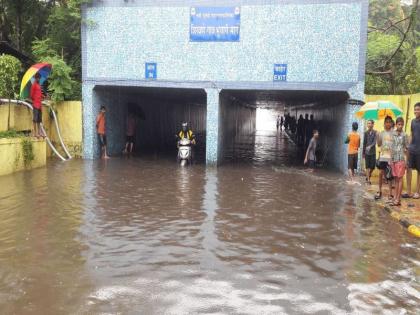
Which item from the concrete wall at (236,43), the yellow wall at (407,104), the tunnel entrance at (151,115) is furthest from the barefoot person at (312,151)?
the tunnel entrance at (151,115)

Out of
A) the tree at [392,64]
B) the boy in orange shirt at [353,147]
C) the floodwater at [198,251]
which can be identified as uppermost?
the tree at [392,64]

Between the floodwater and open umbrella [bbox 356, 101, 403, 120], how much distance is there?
1.96 m

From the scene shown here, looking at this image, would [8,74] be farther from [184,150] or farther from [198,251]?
[198,251]

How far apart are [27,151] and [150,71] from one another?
4.60 meters

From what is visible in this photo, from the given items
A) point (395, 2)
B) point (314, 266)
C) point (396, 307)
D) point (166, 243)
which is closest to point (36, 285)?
point (166, 243)

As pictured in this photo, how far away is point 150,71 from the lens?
1427 cm

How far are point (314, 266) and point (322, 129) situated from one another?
15.4 metres

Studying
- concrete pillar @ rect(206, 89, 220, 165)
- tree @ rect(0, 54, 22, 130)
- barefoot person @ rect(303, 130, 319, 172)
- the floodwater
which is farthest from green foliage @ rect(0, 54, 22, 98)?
barefoot person @ rect(303, 130, 319, 172)

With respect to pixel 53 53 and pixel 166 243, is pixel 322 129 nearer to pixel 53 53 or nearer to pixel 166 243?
pixel 53 53

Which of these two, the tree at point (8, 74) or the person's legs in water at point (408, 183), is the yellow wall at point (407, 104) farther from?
the tree at point (8, 74)

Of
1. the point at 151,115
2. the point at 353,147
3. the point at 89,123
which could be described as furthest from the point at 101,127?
A: the point at 353,147

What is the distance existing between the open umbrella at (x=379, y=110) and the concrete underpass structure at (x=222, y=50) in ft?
8.37

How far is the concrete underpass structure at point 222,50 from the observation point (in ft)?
43.3

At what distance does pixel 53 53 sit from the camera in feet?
51.2
